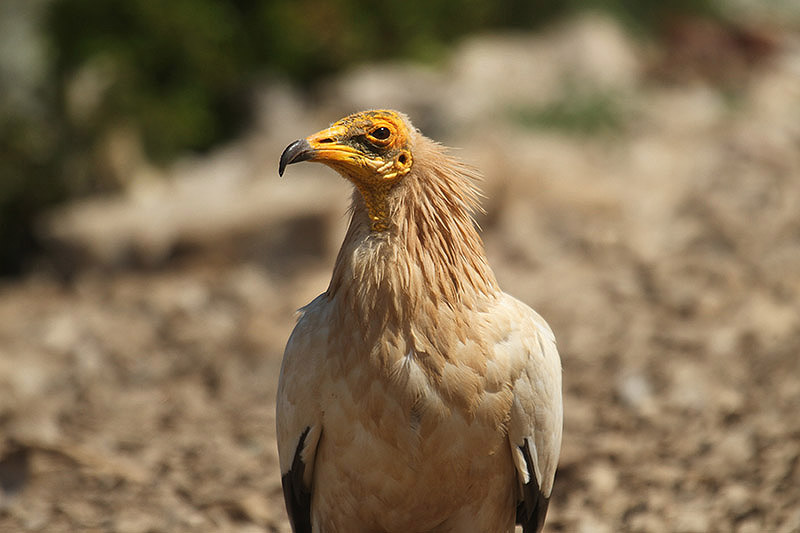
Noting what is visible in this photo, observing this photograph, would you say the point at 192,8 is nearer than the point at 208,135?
Yes

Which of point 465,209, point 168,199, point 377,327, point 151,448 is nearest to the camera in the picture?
point 377,327

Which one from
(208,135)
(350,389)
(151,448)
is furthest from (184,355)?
(208,135)

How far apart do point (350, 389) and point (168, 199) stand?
797cm

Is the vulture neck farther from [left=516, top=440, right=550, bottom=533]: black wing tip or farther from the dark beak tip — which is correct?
[left=516, top=440, right=550, bottom=533]: black wing tip

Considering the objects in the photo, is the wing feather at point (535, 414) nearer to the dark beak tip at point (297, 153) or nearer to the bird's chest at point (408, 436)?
the bird's chest at point (408, 436)

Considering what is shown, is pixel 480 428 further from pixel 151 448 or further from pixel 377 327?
pixel 151 448

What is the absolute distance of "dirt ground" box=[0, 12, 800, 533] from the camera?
15.3ft

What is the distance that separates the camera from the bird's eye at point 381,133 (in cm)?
317

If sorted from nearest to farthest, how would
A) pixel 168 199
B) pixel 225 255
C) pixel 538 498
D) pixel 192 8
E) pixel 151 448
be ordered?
pixel 538 498 → pixel 151 448 → pixel 225 255 → pixel 168 199 → pixel 192 8

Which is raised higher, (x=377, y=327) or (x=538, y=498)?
(x=377, y=327)

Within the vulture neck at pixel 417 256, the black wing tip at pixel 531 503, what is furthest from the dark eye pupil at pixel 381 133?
the black wing tip at pixel 531 503

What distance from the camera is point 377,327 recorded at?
315 cm

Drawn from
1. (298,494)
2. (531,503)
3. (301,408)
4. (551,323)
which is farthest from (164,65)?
(531,503)

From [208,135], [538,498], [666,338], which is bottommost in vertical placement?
[538,498]
